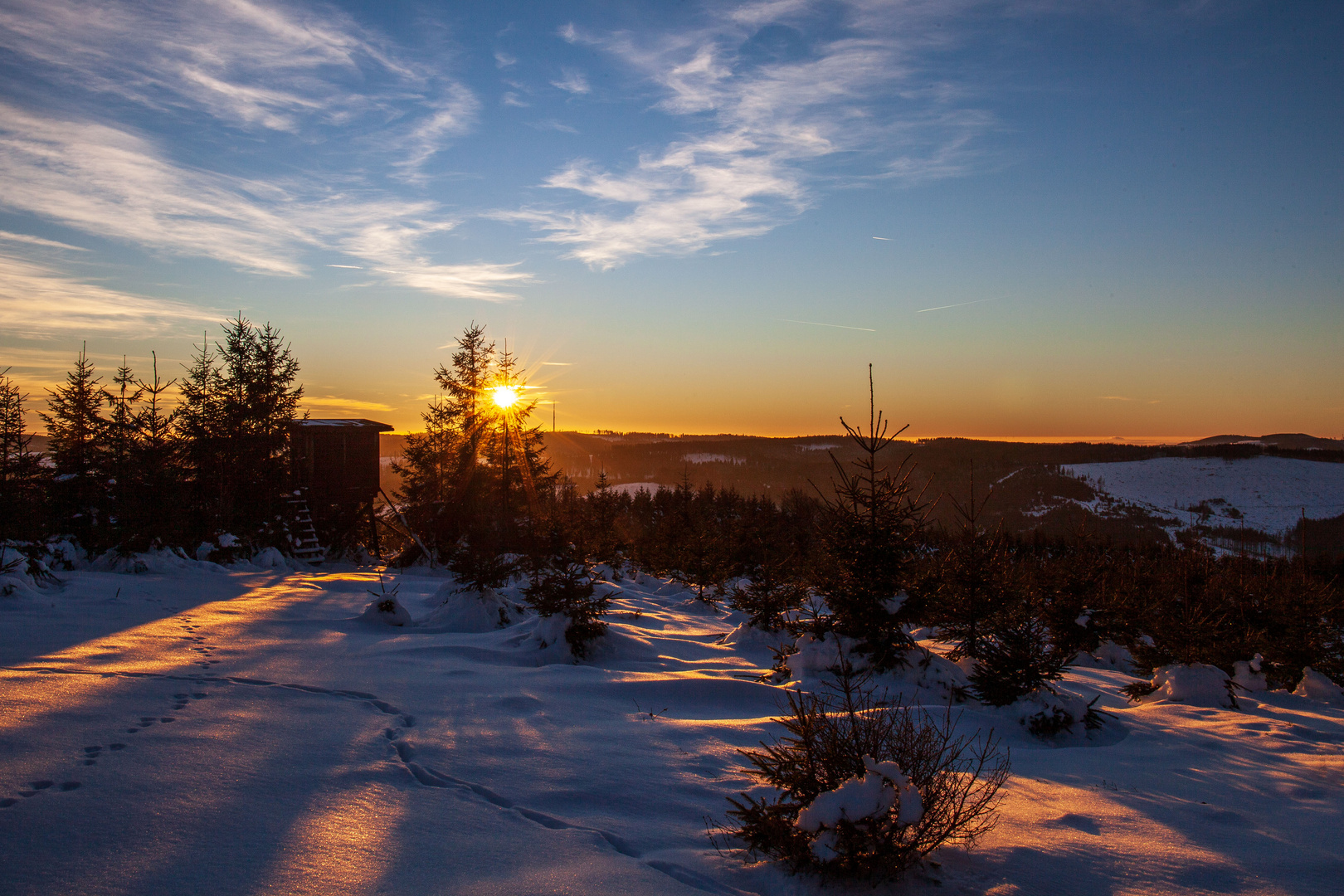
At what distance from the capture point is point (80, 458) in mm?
19047

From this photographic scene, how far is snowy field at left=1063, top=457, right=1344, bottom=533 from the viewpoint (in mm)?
134500

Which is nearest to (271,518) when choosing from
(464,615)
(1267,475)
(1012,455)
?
(464,615)

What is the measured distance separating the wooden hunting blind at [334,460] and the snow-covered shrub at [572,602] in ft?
58.9

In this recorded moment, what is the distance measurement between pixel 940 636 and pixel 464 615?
7991 mm

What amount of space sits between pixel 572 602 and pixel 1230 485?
188 metres

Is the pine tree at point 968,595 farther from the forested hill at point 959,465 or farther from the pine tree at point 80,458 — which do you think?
the forested hill at point 959,465

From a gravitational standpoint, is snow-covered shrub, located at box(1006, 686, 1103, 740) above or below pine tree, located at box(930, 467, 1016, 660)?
below

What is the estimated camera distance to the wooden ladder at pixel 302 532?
22.4 m

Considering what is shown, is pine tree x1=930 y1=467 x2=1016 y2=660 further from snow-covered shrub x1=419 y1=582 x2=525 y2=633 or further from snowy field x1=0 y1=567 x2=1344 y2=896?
snow-covered shrub x1=419 y1=582 x2=525 y2=633

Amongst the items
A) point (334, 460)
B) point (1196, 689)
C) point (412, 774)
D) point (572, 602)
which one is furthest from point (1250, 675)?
point (334, 460)

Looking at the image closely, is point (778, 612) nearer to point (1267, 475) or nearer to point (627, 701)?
point (627, 701)

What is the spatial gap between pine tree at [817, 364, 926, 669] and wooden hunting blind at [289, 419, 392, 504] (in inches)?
852

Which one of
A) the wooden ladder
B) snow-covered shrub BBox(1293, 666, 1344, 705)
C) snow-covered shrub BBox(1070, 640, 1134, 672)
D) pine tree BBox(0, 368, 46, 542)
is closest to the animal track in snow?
pine tree BBox(0, 368, 46, 542)

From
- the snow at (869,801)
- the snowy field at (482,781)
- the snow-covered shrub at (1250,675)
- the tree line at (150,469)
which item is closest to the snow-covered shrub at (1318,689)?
the snow-covered shrub at (1250,675)
